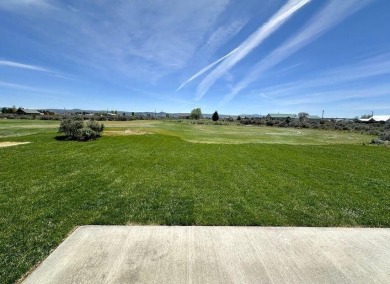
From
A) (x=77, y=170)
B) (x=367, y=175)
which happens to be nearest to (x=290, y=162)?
(x=367, y=175)

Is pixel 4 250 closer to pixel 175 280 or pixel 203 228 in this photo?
pixel 175 280

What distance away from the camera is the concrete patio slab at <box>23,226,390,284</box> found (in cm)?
394

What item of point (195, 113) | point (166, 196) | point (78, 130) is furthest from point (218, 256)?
point (195, 113)

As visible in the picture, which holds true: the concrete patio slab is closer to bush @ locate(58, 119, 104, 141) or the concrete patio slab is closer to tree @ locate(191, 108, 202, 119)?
bush @ locate(58, 119, 104, 141)

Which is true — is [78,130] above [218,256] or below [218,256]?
above

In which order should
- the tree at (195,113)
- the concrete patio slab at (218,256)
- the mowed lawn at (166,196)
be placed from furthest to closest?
the tree at (195,113), the mowed lawn at (166,196), the concrete patio slab at (218,256)

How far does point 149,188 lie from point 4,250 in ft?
15.0

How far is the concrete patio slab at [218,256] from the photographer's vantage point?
3.94 meters

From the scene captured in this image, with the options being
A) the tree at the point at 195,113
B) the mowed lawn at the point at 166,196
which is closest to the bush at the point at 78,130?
the mowed lawn at the point at 166,196

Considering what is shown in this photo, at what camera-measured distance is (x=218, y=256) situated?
4.51 m

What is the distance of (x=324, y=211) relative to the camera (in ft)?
22.8

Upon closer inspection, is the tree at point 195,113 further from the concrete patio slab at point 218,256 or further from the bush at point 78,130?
the concrete patio slab at point 218,256

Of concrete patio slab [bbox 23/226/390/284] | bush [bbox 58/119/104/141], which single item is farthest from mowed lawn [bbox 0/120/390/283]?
bush [bbox 58/119/104/141]

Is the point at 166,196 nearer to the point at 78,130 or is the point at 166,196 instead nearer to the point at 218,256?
the point at 218,256
